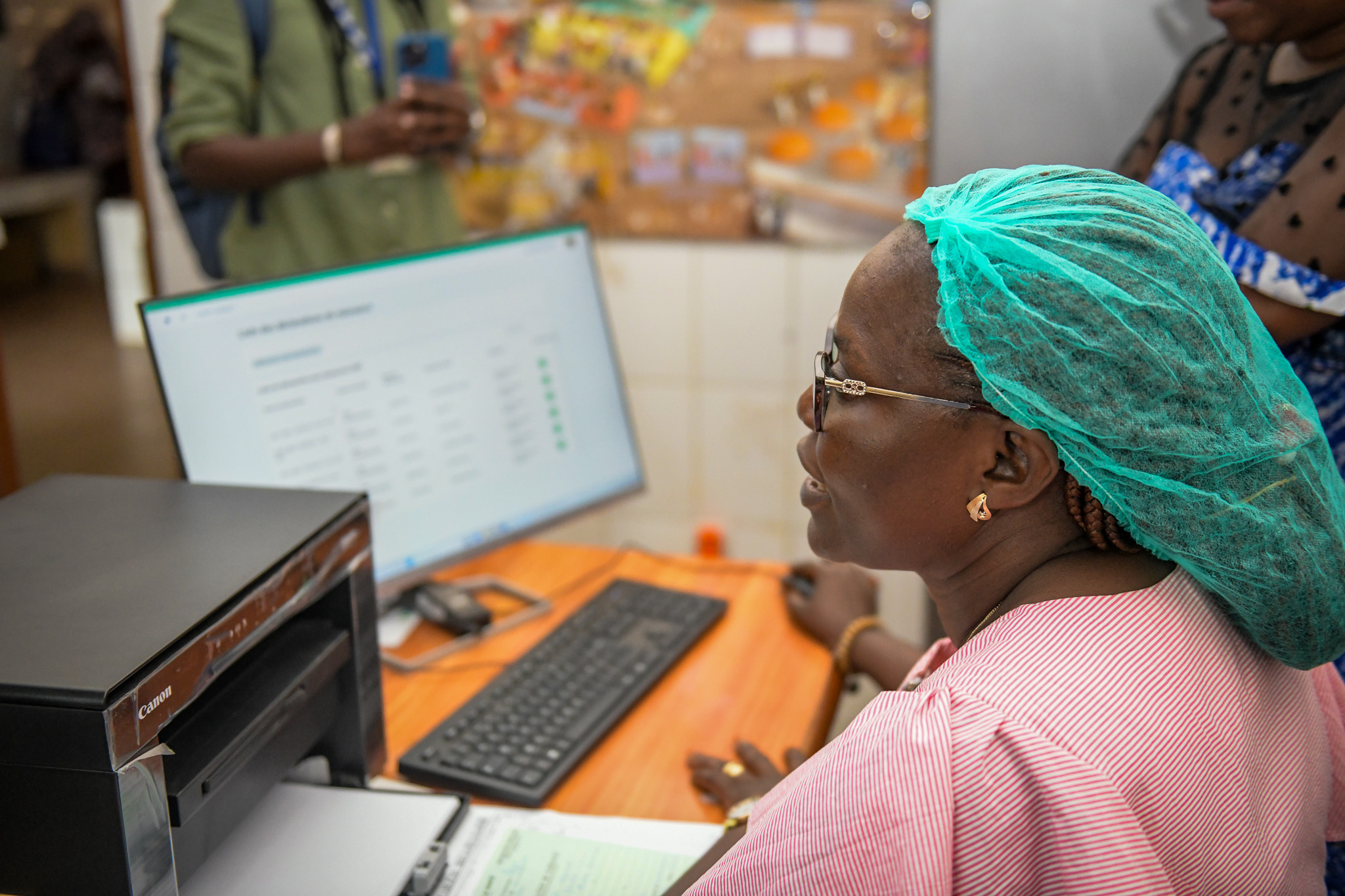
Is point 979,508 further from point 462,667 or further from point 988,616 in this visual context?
point 462,667

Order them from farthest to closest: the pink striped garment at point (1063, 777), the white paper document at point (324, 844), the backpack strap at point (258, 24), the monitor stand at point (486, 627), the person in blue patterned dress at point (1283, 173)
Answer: the backpack strap at point (258, 24) < the monitor stand at point (486, 627) < the person in blue patterned dress at point (1283, 173) < the white paper document at point (324, 844) < the pink striped garment at point (1063, 777)

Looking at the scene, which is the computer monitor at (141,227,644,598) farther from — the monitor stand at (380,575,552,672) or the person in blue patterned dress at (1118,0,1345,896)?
the person in blue patterned dress at (1118,0,1345,896)

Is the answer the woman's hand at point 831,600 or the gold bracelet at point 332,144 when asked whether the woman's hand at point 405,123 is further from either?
the woman's hand at point 831,600

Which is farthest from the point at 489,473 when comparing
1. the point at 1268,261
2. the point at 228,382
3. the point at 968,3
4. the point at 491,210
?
the point at 491,210

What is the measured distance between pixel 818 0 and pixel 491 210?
0.96 metres

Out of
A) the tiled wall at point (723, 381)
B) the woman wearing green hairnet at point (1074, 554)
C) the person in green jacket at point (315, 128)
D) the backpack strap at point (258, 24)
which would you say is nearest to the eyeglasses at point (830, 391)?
the woman wearing green hairnet at point (1074, 554)

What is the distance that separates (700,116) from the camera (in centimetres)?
263

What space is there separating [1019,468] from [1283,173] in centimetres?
80

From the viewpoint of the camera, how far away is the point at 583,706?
48.6 inches

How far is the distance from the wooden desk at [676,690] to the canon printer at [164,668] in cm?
21

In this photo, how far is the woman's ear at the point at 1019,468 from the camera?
788 mm

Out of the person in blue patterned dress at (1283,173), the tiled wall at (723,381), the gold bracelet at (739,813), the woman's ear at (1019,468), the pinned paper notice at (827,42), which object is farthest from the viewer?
the tiled wall at (723,381)

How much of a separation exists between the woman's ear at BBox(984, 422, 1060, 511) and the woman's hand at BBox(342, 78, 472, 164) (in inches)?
57.8

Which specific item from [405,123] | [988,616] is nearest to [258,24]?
[405,123]
